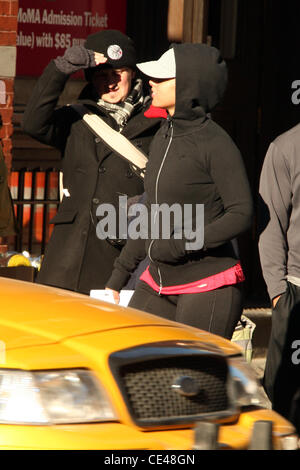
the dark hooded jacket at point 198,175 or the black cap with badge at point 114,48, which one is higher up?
the black cap with badge at point 114,48

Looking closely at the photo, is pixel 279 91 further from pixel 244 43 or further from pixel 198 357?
pixel 198 357

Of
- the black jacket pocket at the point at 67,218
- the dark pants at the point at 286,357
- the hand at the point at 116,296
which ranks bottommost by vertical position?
the dark pants at the point at 286,357

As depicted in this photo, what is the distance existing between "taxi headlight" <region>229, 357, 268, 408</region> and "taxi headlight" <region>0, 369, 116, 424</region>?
0.61 metres

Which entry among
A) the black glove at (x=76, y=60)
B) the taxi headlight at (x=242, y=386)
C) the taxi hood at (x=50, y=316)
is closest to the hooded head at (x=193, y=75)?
the black glove at (x=76, y=60)

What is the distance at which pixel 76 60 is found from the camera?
20.5ft

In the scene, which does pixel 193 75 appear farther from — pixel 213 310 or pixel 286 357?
pixel 286 357

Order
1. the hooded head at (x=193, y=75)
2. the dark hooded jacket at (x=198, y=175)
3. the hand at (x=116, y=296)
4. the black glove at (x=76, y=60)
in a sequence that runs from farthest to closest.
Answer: the black glove at (x=76, y=60) → the hand at (x=116, y=296) → the hooded head at (x=193, y=75) → the dark hooded jacket at (x=198, y=175)

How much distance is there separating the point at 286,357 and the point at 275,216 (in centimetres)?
72

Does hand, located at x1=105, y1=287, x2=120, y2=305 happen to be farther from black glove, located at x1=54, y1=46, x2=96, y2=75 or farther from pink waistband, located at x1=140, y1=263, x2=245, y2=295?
black glove, located at x1=54, y1=46, x2=96, y2=75

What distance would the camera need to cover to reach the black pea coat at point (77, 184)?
636 centimetres

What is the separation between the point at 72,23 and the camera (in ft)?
33.9

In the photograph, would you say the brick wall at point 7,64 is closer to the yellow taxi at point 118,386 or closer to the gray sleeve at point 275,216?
the gray sleeve at point 275,216

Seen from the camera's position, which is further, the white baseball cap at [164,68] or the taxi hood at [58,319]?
the white baseball cap at [164,68]

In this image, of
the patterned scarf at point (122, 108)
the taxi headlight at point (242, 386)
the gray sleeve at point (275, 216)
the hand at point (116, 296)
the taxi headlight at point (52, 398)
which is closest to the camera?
the taxi headlight at point (52, 398)
